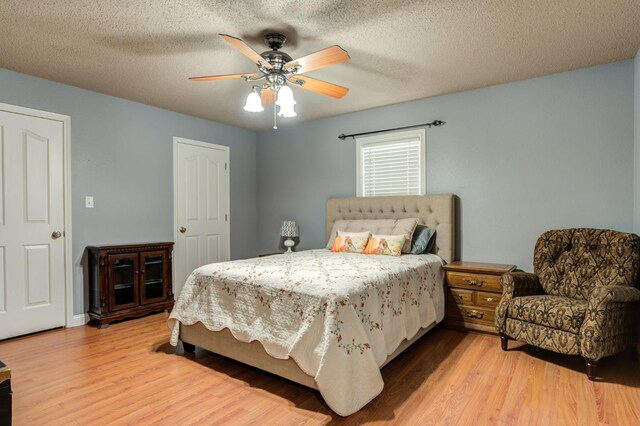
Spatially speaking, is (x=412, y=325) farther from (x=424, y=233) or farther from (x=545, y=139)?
(x=545, y=139)

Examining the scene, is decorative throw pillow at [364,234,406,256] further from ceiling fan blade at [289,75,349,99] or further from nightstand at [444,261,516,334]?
ceiling fan blade at [289,75,349,99]

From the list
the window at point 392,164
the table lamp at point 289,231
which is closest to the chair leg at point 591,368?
the window at point 392,164

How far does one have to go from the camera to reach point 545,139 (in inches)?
139

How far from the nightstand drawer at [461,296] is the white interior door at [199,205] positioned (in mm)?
3233

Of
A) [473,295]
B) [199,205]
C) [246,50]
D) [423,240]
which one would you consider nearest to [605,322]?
[473,295]

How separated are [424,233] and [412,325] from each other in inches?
50.2

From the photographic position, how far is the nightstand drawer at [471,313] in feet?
11.1

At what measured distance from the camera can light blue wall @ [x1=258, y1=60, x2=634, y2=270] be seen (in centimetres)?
322

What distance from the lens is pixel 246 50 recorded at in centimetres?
233

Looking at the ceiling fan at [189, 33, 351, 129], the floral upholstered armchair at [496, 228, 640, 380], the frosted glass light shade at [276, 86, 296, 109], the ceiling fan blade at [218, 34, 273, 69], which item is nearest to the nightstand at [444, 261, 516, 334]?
the floral upholstered armchair at [496, 228, 640, 380]

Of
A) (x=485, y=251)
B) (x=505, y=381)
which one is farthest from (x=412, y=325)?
(x=485, y=251)

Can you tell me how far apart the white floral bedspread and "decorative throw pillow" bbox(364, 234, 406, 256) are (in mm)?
328

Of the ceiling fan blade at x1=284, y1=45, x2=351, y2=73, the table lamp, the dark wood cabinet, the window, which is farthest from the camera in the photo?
the table lamp

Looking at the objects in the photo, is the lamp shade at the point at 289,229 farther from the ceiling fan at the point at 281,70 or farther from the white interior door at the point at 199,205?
the ceiling fan at the point at 281,70
